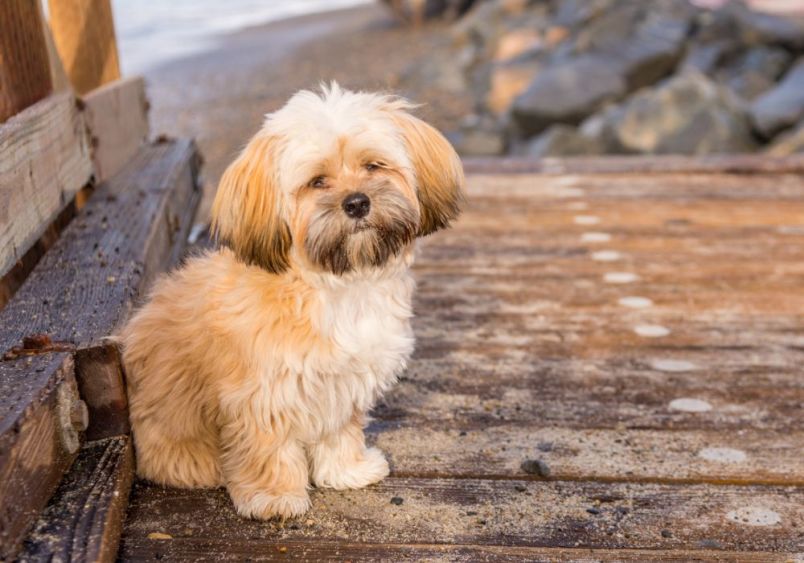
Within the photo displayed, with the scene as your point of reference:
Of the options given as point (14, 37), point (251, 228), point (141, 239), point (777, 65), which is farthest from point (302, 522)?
point (777, 65)

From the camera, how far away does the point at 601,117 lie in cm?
1034

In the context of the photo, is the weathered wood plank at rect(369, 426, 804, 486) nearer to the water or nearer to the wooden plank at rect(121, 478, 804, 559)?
the wooden plank at rect(121, 478, 804, 559)

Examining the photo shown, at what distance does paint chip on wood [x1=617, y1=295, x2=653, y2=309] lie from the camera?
4375 mm

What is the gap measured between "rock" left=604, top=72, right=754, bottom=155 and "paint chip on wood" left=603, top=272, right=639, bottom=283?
14.2ft

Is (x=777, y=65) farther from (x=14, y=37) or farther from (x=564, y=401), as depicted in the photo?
(x=14, y=37)

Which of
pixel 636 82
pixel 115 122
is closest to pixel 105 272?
pixel 115 122

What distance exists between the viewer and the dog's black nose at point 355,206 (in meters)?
2.58

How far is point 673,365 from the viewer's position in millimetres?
3742

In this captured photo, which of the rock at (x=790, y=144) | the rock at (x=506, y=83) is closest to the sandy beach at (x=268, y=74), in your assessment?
the rock at (x=506, y=83)

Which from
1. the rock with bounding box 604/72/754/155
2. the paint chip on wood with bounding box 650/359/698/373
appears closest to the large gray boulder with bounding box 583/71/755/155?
the rock with bounding box 604/72/754/155

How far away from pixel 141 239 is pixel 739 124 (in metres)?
7.41

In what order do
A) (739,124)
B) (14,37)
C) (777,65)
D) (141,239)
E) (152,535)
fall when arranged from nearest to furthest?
(152,535) → (14,37) → (141,239) → (739,124) → (777,65)

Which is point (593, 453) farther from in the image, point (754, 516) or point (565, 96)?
point (565, 96)

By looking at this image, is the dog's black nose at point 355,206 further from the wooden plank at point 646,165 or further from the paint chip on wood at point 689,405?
the wooden plank at point 646,165
